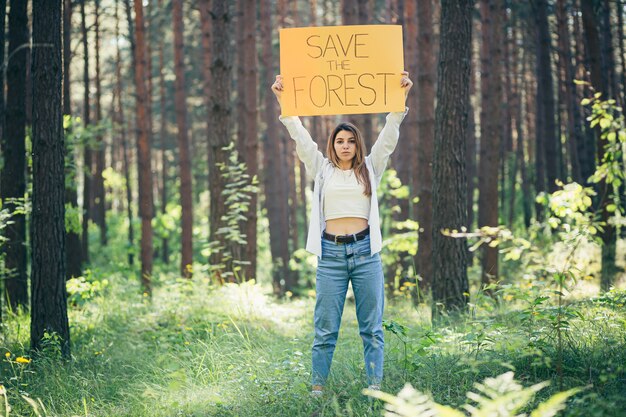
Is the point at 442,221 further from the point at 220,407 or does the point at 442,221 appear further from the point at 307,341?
the point at 220,407

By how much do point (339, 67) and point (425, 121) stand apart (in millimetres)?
6360

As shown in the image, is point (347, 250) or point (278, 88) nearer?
point (347, 250)

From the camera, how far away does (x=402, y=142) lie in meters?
18.8

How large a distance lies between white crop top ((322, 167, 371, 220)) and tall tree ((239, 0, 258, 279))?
28.1 feet

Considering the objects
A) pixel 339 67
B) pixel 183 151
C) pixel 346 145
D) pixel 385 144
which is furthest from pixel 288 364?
pixel 183 151

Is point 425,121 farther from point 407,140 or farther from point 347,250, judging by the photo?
point 347,250

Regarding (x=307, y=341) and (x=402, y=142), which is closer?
(x=307, y=341)

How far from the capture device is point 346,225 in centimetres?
519

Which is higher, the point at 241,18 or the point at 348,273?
the point at 241,18

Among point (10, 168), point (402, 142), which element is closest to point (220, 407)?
point (10, 168)

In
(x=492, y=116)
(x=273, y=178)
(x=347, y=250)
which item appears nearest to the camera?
(x=347, y=250)

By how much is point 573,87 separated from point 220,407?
58.6 ft

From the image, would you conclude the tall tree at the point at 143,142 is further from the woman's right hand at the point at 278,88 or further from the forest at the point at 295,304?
the woman's right hand at the point at 278,88

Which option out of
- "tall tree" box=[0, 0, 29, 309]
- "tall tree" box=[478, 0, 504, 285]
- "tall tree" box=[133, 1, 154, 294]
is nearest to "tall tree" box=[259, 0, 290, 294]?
"tall tree" box=[133, 1, 154, 294]
